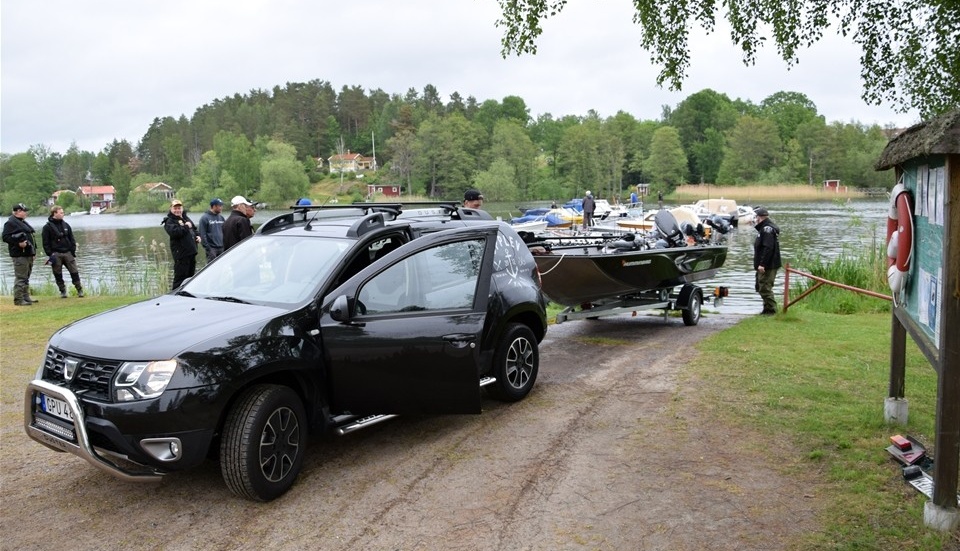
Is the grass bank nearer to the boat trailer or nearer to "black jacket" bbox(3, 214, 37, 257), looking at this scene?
the boat trailer

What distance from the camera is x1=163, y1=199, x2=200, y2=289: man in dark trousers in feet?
43.2

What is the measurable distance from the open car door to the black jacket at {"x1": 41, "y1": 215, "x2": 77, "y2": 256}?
1220 cm

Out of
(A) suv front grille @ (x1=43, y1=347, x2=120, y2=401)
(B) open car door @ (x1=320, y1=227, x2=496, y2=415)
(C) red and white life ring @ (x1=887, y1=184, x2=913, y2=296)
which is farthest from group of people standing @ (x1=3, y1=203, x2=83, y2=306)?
(C) red and white life ring @ (x1=887, y1=184, x2=913, y2=296)

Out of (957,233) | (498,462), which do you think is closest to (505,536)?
(498,462)

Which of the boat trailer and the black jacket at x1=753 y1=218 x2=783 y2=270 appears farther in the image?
the black jacket at x1=753 y1=218 x2=783 y2=270

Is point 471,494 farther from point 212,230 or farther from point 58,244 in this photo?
point 58,244

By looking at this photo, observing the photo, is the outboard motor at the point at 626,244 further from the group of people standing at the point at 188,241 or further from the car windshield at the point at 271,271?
the car windshield at the point at 271,271

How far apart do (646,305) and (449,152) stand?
95.9 meters

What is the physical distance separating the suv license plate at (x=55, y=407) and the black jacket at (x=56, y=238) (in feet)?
Result: 39.3

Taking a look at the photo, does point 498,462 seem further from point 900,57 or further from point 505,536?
point 900,57

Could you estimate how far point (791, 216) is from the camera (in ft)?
180

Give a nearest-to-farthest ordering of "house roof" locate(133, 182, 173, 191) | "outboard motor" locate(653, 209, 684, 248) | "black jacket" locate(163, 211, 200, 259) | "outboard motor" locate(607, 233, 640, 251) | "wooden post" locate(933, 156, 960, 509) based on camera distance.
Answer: "wooden post" locate(933, 156, 960, 509), "outboard motor" locate(607, 233, 640, 251), "outboard motor" locate(653, 209, 684, 248), "black jacket" locate(163, 211, 200, 259), "house roof" locate(133, 182, 173, 191)

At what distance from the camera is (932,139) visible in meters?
3.65

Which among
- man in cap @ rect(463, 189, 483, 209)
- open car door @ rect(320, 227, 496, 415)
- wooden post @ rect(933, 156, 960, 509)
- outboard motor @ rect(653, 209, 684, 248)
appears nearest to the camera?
wooden post @ rect(933, 156, 960, 509)
